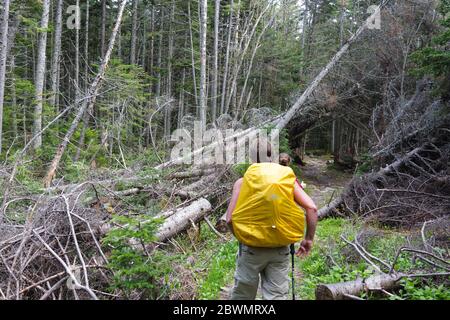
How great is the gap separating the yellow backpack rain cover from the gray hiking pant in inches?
4.4

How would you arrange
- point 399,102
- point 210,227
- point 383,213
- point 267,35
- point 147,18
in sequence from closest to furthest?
point 210,227 < point 383,213 < point 399,102 < point 267,35 < point 147,18

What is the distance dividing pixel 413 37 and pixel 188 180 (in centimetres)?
1038

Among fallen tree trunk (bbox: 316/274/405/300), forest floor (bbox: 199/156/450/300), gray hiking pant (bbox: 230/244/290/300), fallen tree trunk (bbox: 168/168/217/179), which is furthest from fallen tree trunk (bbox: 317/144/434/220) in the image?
gray hiking pant (bbox: 230/244/290/300)

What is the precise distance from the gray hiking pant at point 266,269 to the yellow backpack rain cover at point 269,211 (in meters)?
0.11

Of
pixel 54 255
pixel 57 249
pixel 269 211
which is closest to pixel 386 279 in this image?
pixel 269 211

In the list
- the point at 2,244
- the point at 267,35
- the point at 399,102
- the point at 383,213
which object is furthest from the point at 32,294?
the point at 267,35

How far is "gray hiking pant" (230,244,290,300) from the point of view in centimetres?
367

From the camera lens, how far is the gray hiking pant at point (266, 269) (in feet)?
12.0

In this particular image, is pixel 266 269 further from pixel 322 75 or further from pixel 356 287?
pixel 322 75

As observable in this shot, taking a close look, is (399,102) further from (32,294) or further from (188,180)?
(32,294)

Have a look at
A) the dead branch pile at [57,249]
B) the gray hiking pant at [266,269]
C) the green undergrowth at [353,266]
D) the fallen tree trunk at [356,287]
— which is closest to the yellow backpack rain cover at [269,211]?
the gray hiking pant at [266,269]

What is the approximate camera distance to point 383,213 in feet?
30.3

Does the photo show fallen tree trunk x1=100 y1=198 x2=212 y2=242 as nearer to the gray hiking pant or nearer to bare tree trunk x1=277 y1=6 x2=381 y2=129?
the gray hiking pant

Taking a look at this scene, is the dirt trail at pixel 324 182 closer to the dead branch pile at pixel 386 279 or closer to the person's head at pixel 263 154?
the dead branch pile at pixel 386 279
